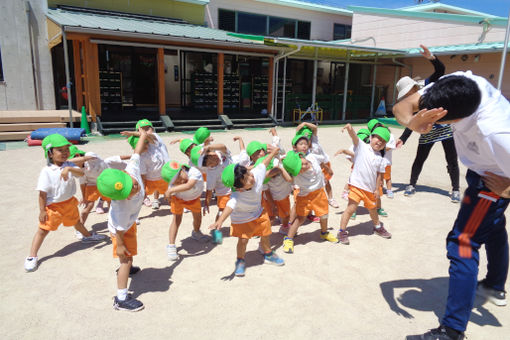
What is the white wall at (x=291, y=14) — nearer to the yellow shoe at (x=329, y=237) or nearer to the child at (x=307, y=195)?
the child at (x=307, y=195)

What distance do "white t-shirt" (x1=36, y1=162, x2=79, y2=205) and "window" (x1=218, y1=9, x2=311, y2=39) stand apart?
57.3 feet

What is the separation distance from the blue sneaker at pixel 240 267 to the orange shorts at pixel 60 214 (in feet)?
6.60

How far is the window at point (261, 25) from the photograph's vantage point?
19656 millimetres

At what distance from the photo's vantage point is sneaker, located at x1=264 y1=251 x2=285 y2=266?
12.6 ft

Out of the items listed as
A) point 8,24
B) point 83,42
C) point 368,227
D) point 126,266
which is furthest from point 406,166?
point 8,24

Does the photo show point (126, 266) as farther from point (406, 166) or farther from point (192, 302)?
point (406, 166)

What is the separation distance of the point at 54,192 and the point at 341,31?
23.3 meters

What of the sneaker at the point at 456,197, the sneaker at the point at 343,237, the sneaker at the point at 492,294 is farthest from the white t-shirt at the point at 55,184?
the sneaker at the point at 456,197

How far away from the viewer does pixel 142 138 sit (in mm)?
3955

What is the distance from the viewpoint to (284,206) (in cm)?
447

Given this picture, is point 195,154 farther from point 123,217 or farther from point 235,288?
point 235,288

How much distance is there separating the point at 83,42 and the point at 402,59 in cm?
1570

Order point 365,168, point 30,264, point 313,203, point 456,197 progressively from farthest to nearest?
point 456,197 → point 365,168 → point 313,203 → point 30,264

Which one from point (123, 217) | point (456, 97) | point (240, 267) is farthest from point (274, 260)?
point (456, 97)
